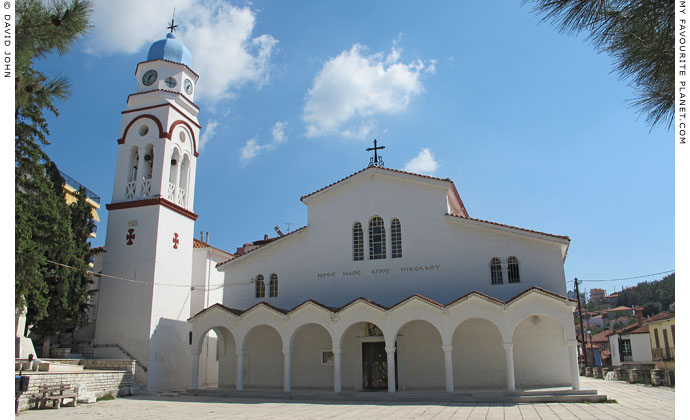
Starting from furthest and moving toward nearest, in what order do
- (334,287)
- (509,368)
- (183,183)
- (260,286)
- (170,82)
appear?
(183,183), (170,82), (260,286), (334,287), (509,368)

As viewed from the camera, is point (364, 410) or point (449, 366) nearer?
point (364, 410)

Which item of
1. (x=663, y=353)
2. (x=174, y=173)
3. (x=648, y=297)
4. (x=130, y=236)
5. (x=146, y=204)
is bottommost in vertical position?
(x=663, y=353)

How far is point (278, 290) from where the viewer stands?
75.9 feet

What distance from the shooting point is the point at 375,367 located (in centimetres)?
2072

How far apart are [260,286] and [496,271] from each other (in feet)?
35.1

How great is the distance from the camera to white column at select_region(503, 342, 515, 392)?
1697 cm

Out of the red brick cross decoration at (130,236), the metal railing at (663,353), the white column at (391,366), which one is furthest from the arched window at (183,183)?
the metal railing at (663,353)

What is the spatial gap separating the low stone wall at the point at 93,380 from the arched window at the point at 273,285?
6440 mm

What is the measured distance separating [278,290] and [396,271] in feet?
18.6

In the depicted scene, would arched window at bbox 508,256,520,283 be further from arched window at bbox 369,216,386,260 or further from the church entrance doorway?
the church entrance doorway

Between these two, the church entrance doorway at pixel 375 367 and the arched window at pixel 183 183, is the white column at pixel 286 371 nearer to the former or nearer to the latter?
the church entrance doorway at pixel 375 367

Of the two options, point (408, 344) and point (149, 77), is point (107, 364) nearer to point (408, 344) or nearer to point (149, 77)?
point (408, 344)

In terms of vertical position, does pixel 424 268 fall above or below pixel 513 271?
above

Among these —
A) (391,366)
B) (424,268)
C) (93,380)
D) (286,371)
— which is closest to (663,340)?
(424,268)
